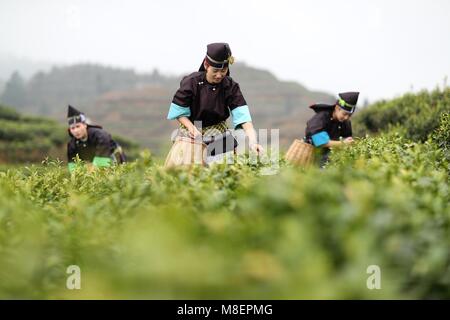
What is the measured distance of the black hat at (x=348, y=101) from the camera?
8.19m

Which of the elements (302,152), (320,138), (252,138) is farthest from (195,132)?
(320,138)

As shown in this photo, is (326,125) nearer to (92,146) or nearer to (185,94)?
(185,94)

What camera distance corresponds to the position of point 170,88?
469 ft

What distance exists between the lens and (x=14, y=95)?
530 feet

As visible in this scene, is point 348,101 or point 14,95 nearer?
point 348,101

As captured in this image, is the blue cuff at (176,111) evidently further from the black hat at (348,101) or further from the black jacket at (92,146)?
the black jacket at (92,146)

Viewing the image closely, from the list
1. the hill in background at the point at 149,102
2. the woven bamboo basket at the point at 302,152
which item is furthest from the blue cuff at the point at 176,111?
the hill in background at the point at 149,102

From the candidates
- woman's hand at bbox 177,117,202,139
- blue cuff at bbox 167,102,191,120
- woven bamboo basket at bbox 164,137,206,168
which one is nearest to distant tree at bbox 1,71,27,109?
blue cuff at bbox 167,102,191,120

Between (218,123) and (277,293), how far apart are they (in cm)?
529

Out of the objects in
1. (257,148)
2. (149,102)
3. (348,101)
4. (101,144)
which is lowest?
(257,148)

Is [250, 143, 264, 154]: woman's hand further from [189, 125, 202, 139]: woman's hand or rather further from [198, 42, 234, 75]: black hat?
[198, 42, 234, 75]: black hat

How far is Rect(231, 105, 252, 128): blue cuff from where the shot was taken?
6898 mm

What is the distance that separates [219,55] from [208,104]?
0.68m
